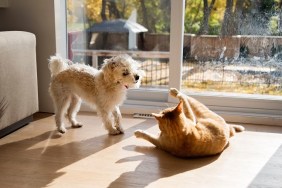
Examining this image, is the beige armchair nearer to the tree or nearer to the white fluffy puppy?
the white fluffy puppy

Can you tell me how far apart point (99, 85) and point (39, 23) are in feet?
2.45

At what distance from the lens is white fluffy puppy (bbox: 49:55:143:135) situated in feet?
5.97

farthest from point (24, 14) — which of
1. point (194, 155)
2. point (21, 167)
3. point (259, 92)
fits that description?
point (259, 92)

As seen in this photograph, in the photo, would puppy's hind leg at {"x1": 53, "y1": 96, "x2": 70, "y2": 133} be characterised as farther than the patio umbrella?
No

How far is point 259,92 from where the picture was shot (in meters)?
2.33

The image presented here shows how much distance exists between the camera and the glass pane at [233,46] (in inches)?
86.4

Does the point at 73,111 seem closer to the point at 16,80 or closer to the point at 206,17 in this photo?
the point at 16,80

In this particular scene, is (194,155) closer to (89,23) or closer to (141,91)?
(141,91)

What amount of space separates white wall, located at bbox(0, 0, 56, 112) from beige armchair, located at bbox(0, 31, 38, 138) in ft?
0.78

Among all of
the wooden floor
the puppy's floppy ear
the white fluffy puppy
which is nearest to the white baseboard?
the wooden floor

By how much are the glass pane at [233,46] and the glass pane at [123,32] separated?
18cm

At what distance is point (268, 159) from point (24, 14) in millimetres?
1799

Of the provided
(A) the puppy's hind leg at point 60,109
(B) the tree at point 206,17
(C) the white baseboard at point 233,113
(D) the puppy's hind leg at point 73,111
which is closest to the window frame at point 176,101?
(C) the white baseboard at point 233,113

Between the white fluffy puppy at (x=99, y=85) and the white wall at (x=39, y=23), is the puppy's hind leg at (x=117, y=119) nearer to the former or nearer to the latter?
the white fluffy puppy at (x=99, y=85)
